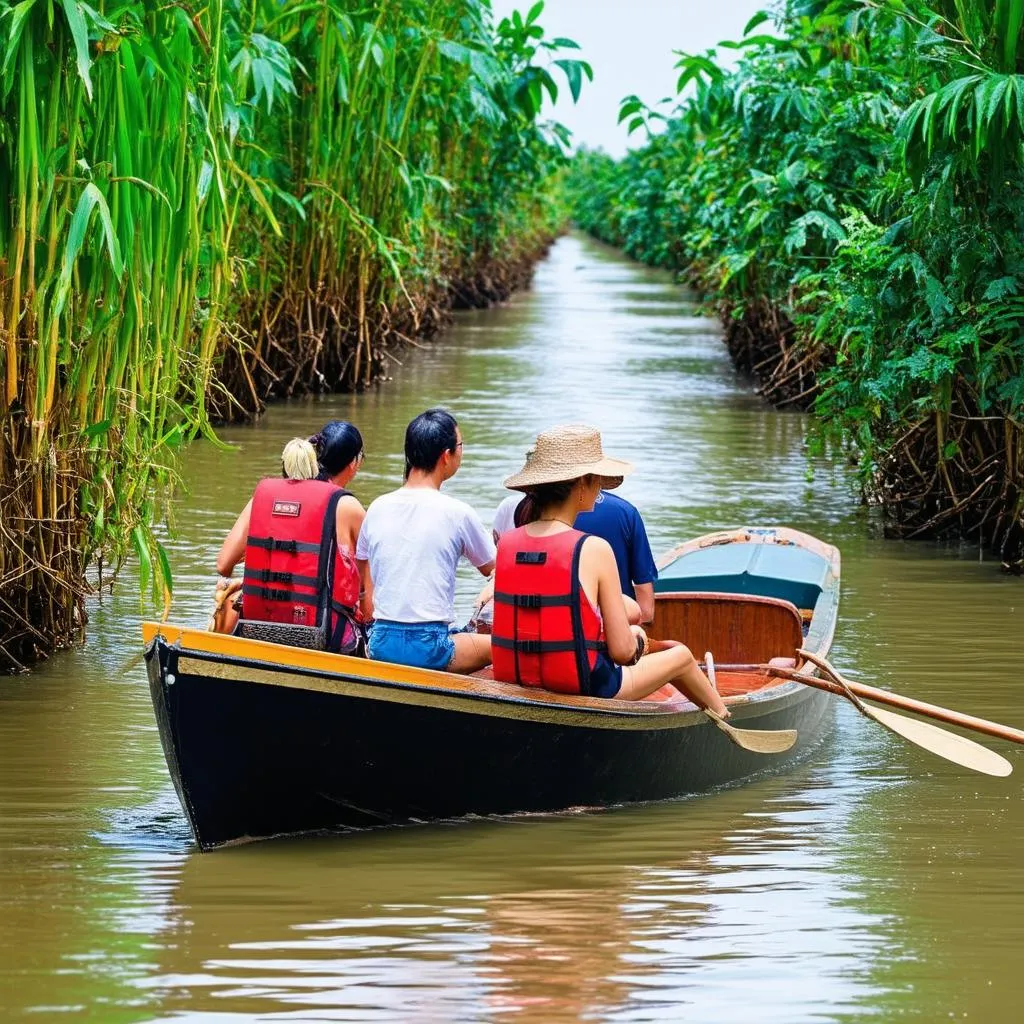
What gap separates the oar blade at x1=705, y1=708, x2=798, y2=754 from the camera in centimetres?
598

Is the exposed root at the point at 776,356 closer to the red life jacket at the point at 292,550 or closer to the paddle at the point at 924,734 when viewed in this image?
the paddle at the point at 924,734

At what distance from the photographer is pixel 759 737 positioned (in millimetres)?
6148

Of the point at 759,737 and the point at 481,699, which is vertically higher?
A: the point at 481,699

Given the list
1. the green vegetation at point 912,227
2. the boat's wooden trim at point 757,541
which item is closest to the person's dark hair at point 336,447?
the boat's wooden trim at point 757,541

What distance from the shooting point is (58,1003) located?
4176 mm

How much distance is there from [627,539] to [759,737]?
2.50 feet

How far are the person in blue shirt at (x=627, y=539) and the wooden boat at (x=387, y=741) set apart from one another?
0.36 meters

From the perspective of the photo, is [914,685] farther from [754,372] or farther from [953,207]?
[754,372]

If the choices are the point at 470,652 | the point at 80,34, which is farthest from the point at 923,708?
the point at 80,34

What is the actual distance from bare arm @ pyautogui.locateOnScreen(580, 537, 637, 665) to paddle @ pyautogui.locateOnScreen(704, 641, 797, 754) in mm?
545

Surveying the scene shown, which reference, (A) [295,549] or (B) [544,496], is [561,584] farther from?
(A) [295,549]

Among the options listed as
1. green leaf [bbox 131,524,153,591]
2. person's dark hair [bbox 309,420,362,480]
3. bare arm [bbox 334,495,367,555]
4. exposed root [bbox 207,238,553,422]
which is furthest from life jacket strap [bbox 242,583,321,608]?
exposed root [bbox 207,238,553,422]

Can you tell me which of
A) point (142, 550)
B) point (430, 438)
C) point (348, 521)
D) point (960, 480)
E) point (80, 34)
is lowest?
point (960, 480)

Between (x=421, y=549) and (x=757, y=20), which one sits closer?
(x=421, y=549)
